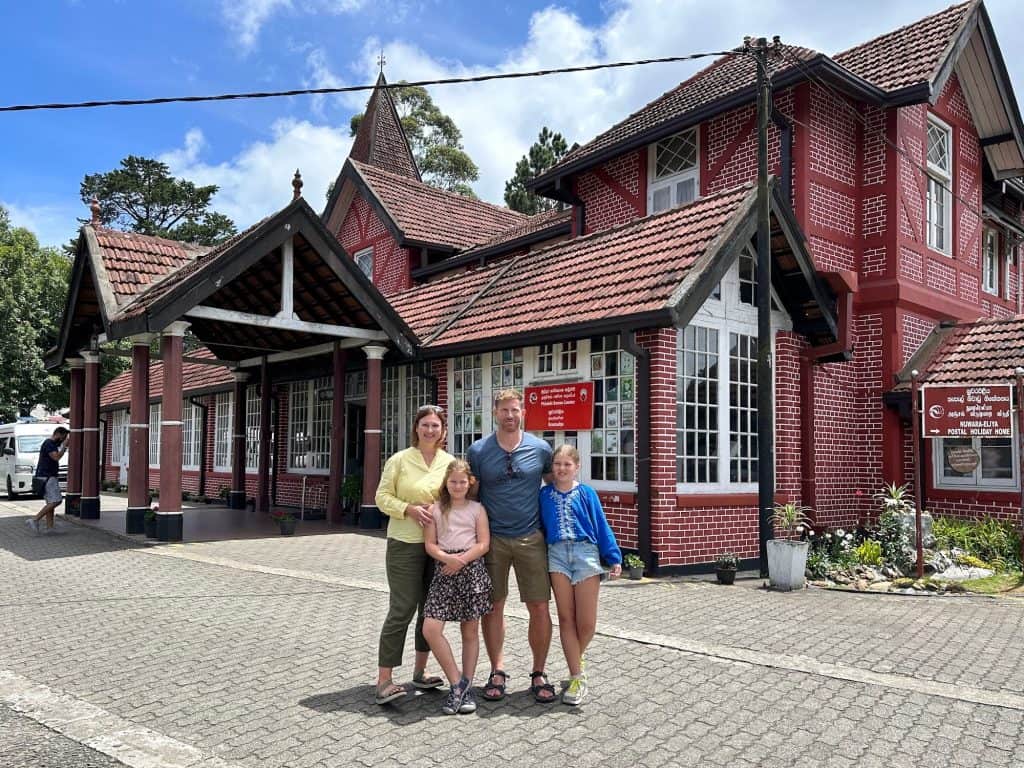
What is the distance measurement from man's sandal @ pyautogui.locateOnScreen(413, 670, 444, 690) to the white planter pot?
5004mm

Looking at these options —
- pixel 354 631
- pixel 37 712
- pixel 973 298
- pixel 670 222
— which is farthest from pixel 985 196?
pixel 37 712

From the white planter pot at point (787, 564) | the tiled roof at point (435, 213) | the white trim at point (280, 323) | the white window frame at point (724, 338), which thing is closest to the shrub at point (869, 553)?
the white window frame at point (724, 338)

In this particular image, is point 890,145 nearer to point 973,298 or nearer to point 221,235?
point 973,298

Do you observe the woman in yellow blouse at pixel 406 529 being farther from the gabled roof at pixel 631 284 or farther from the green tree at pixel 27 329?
the green tree at pixel 27 329

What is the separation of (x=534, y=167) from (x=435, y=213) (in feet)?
63.0

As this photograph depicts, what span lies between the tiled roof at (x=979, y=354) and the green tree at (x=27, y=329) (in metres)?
31.2

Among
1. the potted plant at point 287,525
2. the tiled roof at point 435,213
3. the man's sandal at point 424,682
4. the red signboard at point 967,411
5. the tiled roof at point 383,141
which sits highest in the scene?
the tiled roof at point 383,141

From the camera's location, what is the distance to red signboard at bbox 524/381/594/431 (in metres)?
10.6

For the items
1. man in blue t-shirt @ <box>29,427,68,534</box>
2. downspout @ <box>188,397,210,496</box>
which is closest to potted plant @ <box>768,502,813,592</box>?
man in blue t-shirt @ <box>29,427,68,534</box>

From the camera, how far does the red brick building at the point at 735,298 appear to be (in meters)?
10.1

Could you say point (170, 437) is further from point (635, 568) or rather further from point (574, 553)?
point (574, 553)

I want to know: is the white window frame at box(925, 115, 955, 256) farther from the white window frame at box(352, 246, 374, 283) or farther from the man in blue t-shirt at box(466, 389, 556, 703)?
the white window frame at box(352, 246, 374, 283)

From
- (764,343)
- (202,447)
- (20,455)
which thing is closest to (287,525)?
(764,343)

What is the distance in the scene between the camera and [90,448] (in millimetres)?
15242
